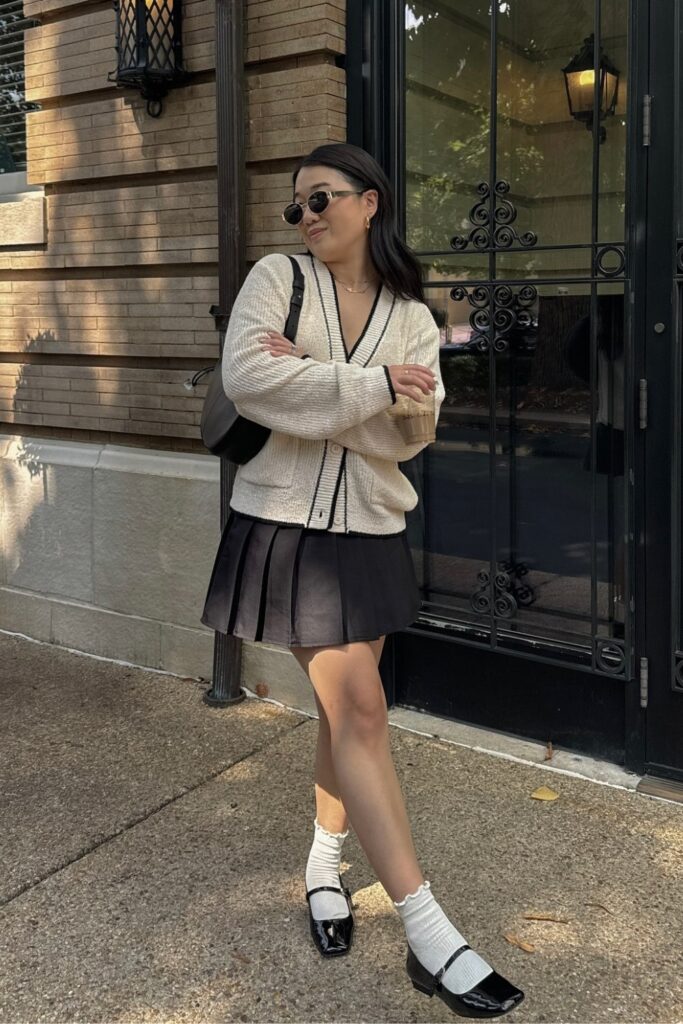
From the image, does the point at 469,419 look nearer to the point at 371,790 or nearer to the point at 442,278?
the point at 442,278

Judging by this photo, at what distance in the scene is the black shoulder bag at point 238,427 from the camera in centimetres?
280

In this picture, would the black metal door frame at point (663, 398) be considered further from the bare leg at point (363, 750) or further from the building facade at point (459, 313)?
the bare leg at point (363, 750)

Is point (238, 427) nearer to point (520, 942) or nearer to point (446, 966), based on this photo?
point (446, 966)

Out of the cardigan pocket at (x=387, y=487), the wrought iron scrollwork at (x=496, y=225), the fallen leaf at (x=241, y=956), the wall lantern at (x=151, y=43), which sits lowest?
the fallen leaf at (x=241, y=956)

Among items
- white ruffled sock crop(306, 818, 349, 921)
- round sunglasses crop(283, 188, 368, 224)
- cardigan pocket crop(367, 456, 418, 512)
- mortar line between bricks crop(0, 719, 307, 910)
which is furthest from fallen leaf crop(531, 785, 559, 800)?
round sunglasses crop(283, 188, 368, 224)

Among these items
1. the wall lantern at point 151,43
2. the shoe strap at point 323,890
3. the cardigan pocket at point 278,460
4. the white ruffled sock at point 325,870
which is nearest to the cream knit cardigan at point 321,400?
the cardigan pocket at point 278,460

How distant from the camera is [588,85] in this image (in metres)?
3.91

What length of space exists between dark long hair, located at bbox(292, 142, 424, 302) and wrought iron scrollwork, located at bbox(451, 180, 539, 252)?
4.07 feet

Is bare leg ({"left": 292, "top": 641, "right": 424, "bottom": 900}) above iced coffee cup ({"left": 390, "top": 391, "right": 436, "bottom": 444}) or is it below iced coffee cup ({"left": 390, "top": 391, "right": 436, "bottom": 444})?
below

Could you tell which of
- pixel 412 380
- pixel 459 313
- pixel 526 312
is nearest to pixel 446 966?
pixel 412 380

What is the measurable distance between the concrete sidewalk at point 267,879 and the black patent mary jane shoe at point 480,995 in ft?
0.43

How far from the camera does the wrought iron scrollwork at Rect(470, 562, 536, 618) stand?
4316 millimetres

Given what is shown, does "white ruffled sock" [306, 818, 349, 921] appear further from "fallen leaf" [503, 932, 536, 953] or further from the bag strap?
the bag strap

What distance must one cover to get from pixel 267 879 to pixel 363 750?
819 mm
